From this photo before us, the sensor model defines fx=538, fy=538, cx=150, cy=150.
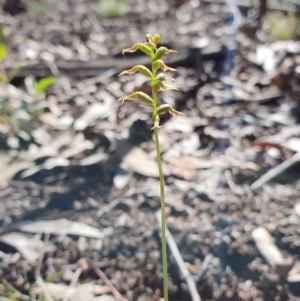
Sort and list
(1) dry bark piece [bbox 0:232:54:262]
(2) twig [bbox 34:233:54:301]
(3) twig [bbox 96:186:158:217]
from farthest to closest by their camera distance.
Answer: (3) twig [bbox 96:186:158:217] < (1) dry bark piece [bbox 0:232:54:262] < (2) twig [bbox 34:233:54:301]

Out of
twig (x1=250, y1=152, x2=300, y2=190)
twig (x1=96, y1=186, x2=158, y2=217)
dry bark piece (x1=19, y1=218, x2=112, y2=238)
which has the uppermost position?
twig (x1=250, y1=152, x2=300, y2=190)

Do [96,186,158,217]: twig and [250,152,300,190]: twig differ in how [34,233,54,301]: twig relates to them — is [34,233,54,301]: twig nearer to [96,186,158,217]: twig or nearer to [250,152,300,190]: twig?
[96,186,158,217]: twig

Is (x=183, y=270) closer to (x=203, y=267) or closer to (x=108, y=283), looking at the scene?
(x=203, y=267)

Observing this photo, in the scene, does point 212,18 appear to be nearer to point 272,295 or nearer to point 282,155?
point 282,155

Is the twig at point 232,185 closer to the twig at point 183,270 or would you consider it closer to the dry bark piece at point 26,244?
the twig at point 183,270

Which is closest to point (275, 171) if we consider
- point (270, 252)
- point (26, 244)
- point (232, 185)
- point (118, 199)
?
point (232, 185)

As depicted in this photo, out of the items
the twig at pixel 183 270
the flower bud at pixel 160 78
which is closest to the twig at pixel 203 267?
the twig at pixel 183 270

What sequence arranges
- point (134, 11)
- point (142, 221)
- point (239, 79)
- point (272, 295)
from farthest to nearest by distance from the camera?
point (134, 11)
point (239, 79)
point (142, 221)
point (272, 295)

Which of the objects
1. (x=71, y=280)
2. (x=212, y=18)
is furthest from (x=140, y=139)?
(x=212, y=18)

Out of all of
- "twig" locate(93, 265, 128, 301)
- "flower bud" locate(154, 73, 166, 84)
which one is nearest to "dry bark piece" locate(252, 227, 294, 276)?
"twig" locate(93, 265, 128, 301)
